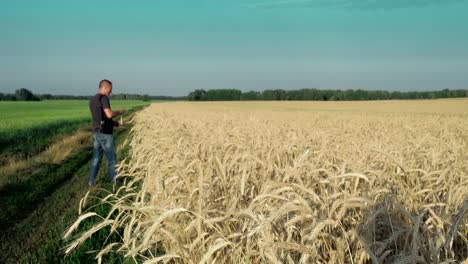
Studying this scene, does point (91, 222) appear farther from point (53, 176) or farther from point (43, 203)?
point (53, 176)

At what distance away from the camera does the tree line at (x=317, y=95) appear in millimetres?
109375

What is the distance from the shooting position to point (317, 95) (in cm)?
11419

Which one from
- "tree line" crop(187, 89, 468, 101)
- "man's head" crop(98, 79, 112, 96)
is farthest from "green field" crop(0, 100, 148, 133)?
"tree line" crop(187, 89, 468, 101)

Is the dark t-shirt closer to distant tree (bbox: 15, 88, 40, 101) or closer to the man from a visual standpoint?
the man

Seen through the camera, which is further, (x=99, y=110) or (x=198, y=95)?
(x=198, y=95)

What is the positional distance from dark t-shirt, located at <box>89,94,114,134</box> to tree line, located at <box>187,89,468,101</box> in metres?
99.5

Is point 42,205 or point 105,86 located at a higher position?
point 105,86

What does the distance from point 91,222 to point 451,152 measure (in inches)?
198

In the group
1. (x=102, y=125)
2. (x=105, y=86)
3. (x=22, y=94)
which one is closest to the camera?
(x=105, y=86)

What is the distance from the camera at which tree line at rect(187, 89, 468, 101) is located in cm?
10938

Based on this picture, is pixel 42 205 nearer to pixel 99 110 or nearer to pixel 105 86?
pixel 99 110

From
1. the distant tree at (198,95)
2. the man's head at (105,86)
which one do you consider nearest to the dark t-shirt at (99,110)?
the man's head at (105,86)

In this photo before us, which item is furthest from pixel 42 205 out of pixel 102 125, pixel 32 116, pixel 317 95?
pixel 317 95

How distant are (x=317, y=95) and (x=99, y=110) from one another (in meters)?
108
